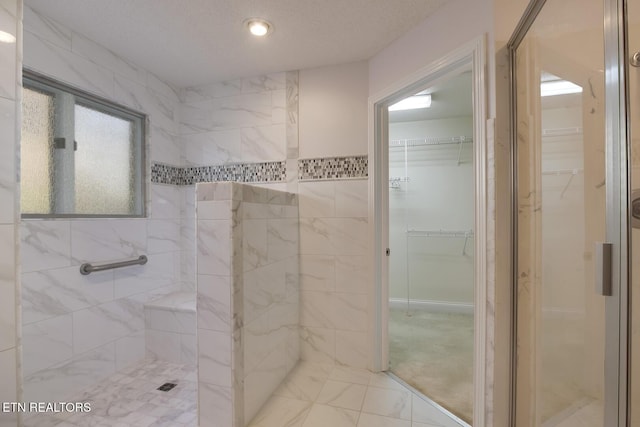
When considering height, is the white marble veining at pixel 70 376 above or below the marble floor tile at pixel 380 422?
above

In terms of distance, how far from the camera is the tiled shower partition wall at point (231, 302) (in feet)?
4.68

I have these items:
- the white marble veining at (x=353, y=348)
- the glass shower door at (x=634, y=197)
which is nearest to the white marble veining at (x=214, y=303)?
the white marble veining at (x=353, y=348)

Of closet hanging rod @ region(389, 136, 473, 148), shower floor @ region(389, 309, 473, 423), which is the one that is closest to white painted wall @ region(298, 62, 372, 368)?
shower floor @ region(389, 309, 473, 423)

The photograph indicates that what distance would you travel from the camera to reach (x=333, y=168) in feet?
7.23

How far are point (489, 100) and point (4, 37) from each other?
5.65ft

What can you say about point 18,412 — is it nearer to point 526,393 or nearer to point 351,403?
point 351,403

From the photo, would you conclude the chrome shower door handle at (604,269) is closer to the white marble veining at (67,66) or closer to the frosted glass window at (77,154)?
the frosted glass window at (77,154)

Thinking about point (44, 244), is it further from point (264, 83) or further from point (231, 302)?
point (264, 83)

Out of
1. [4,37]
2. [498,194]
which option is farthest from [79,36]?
[498,194]

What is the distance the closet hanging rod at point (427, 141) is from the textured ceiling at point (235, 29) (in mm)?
1545

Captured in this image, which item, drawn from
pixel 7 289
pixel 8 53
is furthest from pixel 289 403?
pixel 8 53

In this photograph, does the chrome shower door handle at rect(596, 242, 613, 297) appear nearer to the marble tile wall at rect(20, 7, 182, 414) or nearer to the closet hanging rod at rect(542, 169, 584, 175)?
the closet hanging rod at rect(542, 169, 584, 175)

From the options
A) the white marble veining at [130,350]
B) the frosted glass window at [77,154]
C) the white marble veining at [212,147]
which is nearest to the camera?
the frosted glass window at [77,154]

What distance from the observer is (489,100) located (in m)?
1.33
